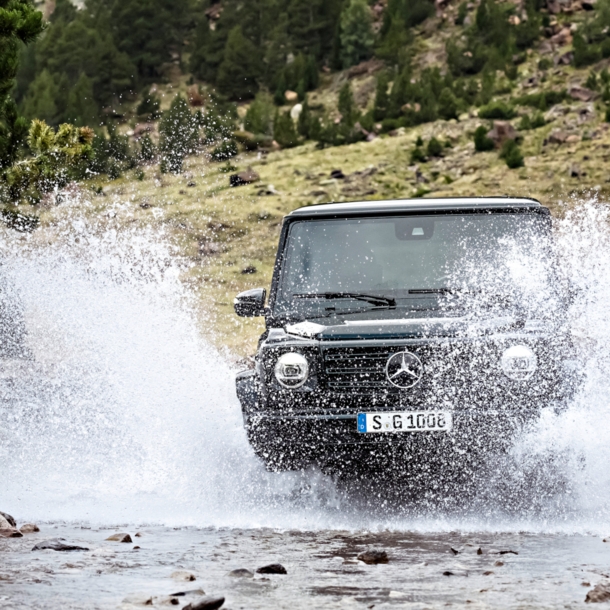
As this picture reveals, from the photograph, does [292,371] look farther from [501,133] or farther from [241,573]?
[501,133]

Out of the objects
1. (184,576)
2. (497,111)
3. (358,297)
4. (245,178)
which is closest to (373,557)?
(184,576)

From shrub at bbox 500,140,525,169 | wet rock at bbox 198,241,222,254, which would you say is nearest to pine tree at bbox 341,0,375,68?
shrub at bbox 500,140,525,169

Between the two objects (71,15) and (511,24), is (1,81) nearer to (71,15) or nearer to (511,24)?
(511,24)

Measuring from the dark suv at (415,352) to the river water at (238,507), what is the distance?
0.81 feet

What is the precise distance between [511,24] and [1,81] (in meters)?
51.9

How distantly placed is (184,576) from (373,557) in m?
0.85

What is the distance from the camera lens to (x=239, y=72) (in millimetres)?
72812

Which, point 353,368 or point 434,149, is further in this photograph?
point 434,149

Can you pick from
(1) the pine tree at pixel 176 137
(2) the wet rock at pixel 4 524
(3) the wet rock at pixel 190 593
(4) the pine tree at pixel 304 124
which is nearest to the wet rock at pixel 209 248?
(1) the pine tree at pixel 176 137

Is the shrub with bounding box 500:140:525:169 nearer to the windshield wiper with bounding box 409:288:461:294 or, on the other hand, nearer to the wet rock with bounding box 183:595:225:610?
the windshield wiper with bounding box 409:288:461:294

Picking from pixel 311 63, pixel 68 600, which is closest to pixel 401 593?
pixel 68 600

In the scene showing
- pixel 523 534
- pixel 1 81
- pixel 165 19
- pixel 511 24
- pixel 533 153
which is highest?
pixel 165 19

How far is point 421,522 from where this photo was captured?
233 inches

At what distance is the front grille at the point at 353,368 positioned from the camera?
6160 millimetres
